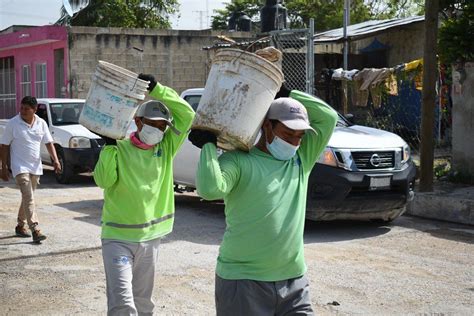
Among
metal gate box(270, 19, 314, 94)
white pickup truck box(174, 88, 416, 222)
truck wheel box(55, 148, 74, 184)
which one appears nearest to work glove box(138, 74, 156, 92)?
white pickup truck box(174, 88, 416, 222)

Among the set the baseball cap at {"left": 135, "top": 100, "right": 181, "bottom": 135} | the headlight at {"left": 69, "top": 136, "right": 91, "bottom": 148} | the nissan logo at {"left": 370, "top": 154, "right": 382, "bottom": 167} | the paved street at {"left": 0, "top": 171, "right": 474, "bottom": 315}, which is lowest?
the paved street at {"left": 0, "top": 171, "right": 474, "bottom": 315}

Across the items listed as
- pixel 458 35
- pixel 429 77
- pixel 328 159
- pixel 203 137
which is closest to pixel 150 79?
pixel 203 137

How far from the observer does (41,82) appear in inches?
915

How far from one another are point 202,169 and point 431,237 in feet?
20.2

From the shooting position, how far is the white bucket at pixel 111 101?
445 centimetres

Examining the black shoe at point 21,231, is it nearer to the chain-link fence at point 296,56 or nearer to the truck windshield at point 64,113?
the chain-link fence at point 296,56

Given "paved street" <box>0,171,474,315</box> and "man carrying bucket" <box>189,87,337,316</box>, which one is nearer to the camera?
"man carrying bucket" <box>189,87,337,316</box>

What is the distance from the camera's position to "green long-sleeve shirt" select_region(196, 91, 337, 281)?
3369 mm

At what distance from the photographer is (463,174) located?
1176 centimetres

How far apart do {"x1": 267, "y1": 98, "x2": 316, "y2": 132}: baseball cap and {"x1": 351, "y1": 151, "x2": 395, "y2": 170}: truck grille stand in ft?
17.5

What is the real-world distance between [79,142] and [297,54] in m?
5.08

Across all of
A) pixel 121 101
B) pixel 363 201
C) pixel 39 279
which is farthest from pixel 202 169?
pixel 363 201

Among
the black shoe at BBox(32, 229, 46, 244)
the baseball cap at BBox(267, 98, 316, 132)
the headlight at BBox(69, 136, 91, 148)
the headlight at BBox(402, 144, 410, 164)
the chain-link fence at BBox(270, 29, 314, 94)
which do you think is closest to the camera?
the baseball cap at BBox(267, 98, 316, 132)

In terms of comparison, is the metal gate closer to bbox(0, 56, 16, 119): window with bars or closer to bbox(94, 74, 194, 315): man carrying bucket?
bbox(94, 74, 194, 315): man carrying bucket
